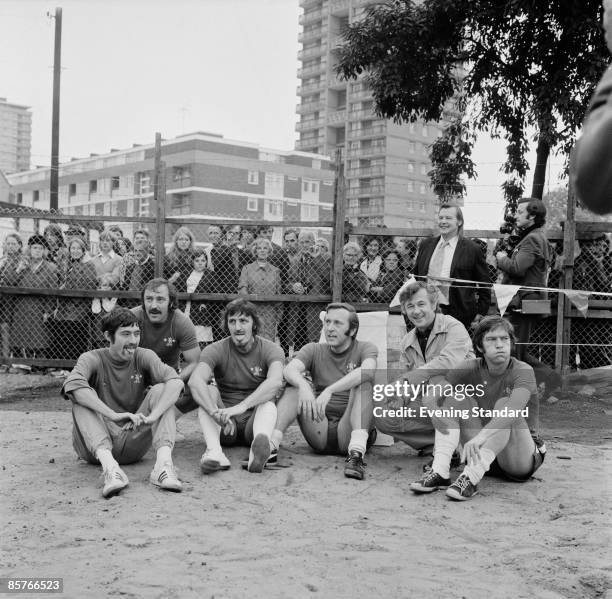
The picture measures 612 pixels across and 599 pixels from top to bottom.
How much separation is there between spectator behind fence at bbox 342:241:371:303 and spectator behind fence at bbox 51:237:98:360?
289cm

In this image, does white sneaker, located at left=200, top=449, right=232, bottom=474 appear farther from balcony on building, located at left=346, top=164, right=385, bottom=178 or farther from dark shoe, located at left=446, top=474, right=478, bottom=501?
balcony on building, located at left=346, top=164, right=385, bottom=178

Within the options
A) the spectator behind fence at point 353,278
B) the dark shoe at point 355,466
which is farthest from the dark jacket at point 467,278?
the dark shoe at point 355,466

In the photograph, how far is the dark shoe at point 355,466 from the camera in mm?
5465

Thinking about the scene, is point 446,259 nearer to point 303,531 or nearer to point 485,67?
point 303,531

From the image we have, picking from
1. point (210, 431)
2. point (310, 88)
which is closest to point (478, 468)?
point (210, 431)

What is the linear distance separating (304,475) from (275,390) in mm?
709

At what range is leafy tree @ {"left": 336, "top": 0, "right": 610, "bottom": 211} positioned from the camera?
1018 centimetres

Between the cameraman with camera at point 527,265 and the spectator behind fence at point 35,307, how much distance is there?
5098 millimetres

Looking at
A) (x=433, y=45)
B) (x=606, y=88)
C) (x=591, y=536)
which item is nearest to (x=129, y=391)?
(x=591, y=536)

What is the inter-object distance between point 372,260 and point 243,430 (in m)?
3.61

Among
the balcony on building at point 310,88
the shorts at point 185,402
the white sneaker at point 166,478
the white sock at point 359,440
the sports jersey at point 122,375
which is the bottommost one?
the white sneaker at point 166,478

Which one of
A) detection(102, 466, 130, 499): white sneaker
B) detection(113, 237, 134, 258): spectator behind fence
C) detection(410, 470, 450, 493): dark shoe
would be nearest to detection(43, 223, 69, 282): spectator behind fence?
detection(113, 237, 134, 258): spectator behind fence

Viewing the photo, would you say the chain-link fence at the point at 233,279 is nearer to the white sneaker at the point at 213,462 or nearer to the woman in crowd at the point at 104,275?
the woman in crowd at the point at 104,275

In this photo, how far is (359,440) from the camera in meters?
5.70
